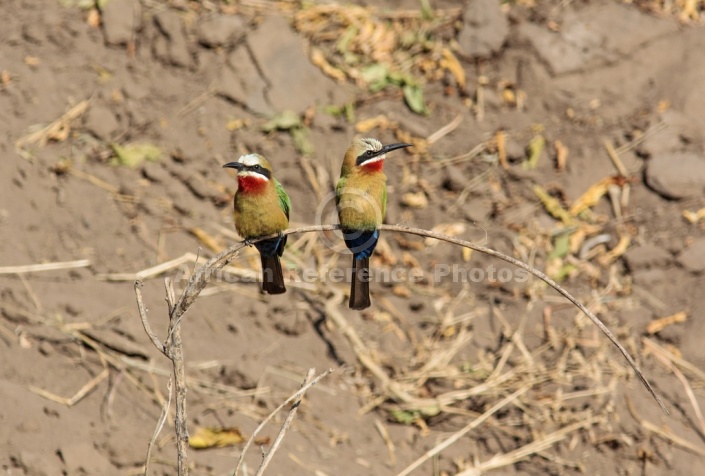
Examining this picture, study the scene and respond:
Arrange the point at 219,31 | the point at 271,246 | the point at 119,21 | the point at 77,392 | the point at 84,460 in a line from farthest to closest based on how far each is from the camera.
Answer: the point at 219,31 → the point at 119,21 → the point at 77,392 → the point at 84,460 → the point at 271,246

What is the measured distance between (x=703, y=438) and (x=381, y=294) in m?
2.35

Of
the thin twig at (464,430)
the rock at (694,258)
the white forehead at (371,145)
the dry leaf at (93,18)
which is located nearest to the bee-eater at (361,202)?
the white forehead at (371,145)

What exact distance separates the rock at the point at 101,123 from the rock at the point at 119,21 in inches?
26.6

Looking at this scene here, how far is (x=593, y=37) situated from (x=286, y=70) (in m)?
2.53

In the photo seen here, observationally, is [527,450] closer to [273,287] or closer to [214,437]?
[214,437]

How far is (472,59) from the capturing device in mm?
7047

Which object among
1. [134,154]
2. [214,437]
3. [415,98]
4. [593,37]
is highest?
[593,37]

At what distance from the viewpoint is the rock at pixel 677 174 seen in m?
6.37

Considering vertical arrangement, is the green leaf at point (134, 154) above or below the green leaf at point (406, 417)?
above

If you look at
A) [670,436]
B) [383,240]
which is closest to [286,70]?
[383,240]

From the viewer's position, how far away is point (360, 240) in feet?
13.8

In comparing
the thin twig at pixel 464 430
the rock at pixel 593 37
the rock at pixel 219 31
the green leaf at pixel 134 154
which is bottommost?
the thin twig at pixel 464 430

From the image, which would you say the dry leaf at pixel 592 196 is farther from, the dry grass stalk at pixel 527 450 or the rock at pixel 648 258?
the dry grass stalk at pixel 527 450

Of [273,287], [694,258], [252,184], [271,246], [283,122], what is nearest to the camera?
→ [252,184]
